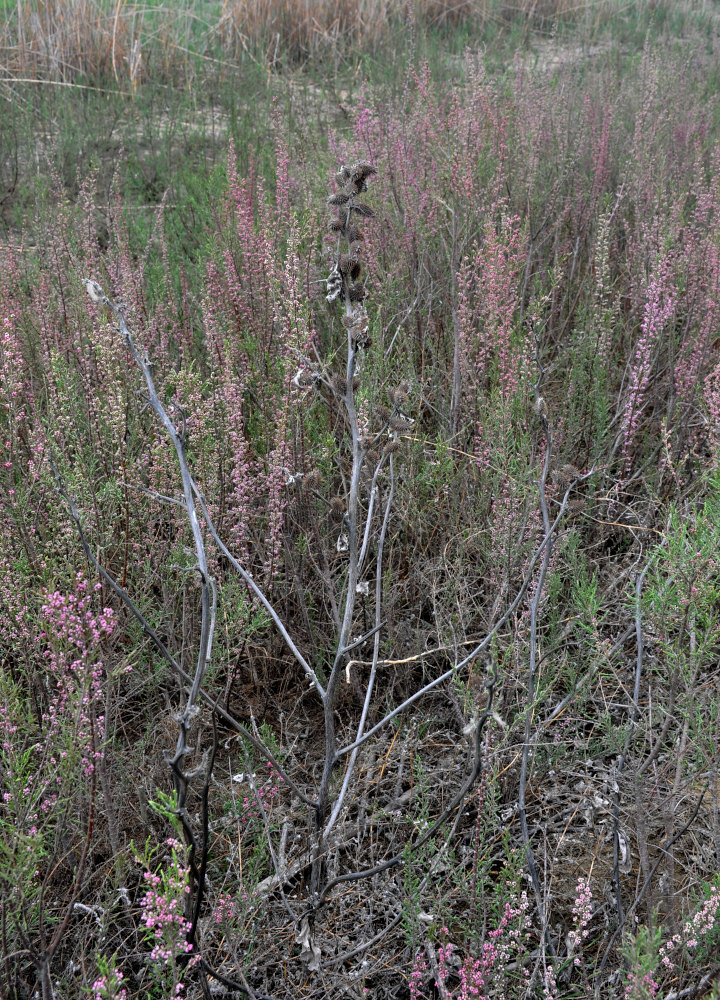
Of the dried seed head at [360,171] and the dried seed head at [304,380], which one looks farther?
the dried seed head at [304,380]

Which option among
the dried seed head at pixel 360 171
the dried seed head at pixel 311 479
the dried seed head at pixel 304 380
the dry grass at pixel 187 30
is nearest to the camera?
the dried seed head at pixel 360 171

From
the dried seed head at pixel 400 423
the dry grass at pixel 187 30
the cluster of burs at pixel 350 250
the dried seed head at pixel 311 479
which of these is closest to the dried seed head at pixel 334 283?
the cluster of burs at pixel 350 250

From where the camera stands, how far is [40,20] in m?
6.94

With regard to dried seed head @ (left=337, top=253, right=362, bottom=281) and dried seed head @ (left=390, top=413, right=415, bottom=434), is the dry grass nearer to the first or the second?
dried seed head @ (left=337, top=253, right=362, bottom=281)

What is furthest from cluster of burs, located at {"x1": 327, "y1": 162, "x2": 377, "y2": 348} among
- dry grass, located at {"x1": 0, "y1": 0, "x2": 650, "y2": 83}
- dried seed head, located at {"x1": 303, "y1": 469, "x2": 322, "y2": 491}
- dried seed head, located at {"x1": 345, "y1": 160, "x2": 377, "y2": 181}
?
dry grass, located at {"x1": 0, "y1": 0, "x2": 650, "y2": 83}

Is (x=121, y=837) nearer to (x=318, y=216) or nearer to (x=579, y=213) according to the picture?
(x=318, y=216)

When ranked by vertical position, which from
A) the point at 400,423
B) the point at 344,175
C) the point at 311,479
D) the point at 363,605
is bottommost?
the point at 363,605

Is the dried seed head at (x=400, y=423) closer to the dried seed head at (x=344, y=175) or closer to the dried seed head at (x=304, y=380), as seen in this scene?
the dried seed head at (x=304, y=380)

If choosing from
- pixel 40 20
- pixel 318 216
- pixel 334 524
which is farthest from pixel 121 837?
pixel 40 20

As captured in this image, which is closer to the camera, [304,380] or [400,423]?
[400,423]

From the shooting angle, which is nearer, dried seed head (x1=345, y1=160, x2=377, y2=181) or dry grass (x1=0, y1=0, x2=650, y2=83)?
dried seed head (x1=345, y1=160, x2=377, y2=181)

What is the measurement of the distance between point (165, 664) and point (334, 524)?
29.4 inches

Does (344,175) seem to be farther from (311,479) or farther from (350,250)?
(311,479)

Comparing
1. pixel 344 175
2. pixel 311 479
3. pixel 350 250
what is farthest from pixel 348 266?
pixel 311 479
